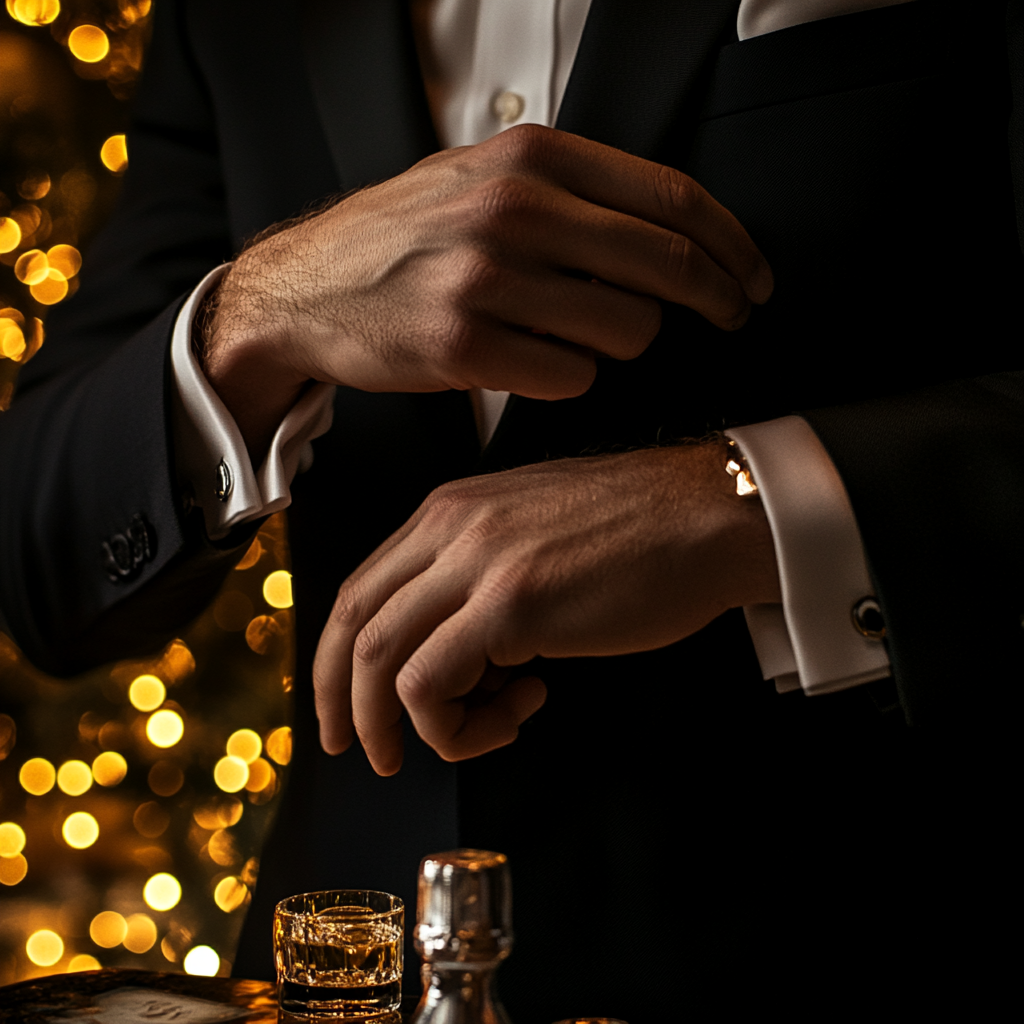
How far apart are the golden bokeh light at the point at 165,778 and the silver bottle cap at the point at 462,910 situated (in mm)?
1609

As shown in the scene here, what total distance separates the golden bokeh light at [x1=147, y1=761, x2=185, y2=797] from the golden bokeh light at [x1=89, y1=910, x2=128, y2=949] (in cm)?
23

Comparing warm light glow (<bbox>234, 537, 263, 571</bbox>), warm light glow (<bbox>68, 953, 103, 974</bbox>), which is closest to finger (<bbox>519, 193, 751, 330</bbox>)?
warm light glow (<bbox>234, 537, 263, 571</bbox>)

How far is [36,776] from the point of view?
6.03ft

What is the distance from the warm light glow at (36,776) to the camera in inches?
72.1

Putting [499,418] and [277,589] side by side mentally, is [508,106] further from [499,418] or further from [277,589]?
[277,589]

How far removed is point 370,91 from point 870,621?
56 cm

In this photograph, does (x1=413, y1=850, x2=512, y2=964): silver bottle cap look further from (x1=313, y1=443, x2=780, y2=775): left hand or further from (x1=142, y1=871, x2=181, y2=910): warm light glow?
(x1=142, y1=871, x2=181, y2=910): warm light glow

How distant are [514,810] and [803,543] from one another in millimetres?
329

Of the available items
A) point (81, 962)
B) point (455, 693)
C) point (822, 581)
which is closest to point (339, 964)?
point (455, 693)

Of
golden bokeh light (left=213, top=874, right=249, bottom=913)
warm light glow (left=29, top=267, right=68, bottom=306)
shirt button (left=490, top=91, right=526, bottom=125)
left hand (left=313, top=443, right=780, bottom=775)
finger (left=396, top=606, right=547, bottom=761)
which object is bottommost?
golden bokeh light (left=213, top=874, right=249, bottom=913)

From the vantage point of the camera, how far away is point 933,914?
0.75 meters

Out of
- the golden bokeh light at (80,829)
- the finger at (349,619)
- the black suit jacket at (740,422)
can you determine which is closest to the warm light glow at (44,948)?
the golden bokeh light at (80,829)

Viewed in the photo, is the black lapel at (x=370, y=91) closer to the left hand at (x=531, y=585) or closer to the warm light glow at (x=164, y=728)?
the left hand at (x=531, y=585)

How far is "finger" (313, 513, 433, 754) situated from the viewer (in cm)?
65
